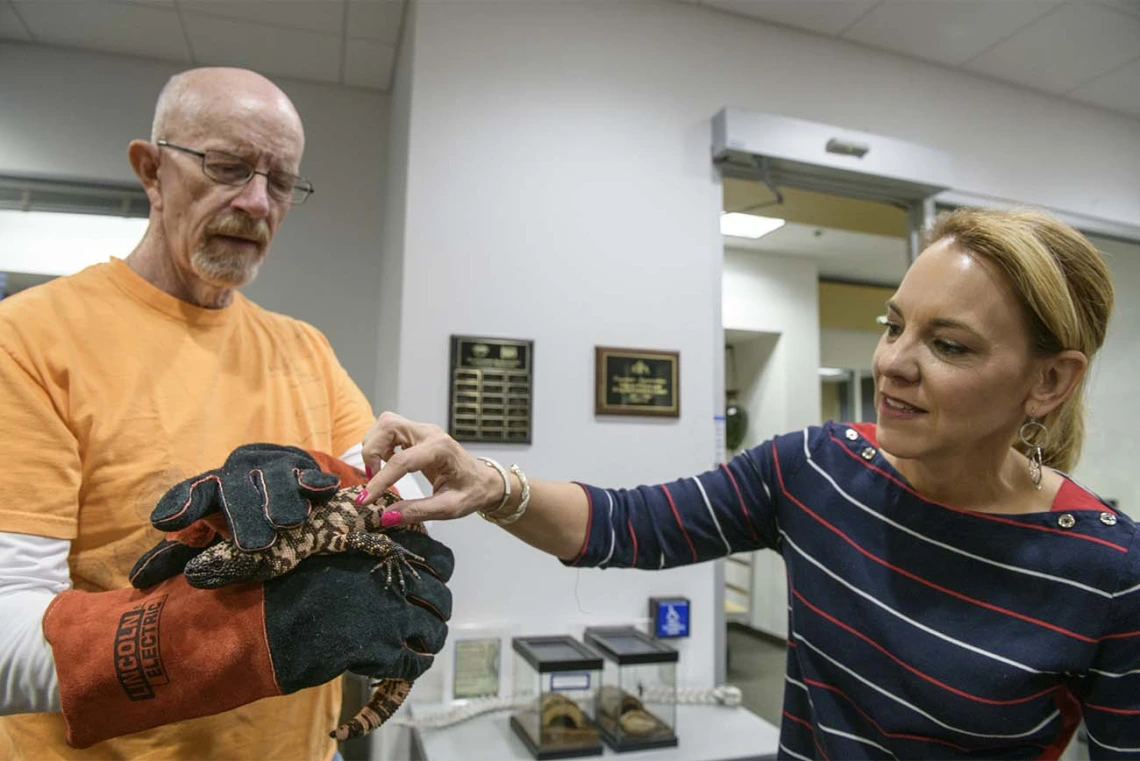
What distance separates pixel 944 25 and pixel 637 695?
259 cm

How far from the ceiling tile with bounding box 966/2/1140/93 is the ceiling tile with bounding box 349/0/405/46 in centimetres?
230

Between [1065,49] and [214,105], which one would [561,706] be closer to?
[214,105]

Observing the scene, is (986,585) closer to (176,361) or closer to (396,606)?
(396,606)

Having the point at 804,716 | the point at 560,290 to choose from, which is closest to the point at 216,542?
the point at 804,716

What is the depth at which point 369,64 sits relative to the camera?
2.56 metres

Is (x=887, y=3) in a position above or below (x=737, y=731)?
above

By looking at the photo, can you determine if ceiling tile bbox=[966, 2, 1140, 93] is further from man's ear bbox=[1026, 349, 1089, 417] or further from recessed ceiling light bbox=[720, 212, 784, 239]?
man's ear bbox=[1026, 349, 1089, 417]

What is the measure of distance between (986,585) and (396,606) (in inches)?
30.8

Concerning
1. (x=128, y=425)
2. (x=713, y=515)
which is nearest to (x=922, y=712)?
(x=713, y=515)

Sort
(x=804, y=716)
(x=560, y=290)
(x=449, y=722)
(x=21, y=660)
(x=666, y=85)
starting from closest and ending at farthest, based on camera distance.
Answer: (x=21, y=660) → (x=804, y=716) → (x=449, y=722) → (x=560, y=290) → (x=666, y=85)

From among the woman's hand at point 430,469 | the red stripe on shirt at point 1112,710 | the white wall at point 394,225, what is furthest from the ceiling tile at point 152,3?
the red stripe on shirt at point 1112,710

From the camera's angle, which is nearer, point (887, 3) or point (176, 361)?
point (176, 361)

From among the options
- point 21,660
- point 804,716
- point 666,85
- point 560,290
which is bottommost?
Answer: point 804,716

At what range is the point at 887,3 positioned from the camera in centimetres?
230
